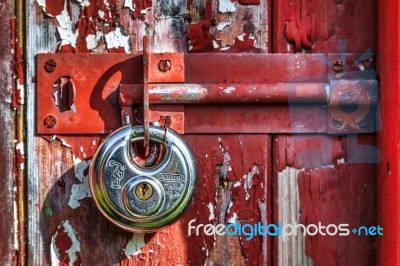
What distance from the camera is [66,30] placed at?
0.91 metres

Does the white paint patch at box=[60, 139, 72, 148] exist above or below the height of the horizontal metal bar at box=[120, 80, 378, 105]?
below

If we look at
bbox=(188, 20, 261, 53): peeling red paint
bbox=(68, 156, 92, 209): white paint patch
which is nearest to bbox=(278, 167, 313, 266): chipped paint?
bbox=(188, 20, 261, 53): peeling red paint

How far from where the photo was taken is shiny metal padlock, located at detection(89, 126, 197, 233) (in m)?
0.82

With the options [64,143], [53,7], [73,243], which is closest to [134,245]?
[73,243]

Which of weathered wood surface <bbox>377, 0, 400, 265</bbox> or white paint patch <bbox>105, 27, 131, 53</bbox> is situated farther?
white paint patch <bbox>105, 27, 131, 53</bbox>

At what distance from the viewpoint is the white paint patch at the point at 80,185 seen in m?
0.91

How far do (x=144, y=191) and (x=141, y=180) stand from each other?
0.7 inches

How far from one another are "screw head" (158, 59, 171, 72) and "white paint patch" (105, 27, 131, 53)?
0.20ft

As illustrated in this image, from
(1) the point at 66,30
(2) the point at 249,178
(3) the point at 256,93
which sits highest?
(1) the point at 66,30

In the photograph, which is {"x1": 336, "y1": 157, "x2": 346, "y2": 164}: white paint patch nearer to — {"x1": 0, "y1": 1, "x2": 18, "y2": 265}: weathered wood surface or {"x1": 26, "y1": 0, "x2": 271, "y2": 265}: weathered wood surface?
{"x1": 26, "y1": 0, "x2": 271, "y2": 265}: weathered wood surface

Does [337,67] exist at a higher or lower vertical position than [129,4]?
lower

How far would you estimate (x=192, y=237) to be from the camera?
0.92m

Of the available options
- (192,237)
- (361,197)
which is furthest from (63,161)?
(361,197)

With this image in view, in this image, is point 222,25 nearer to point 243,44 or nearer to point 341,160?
point 243,44
